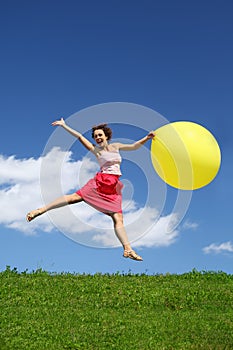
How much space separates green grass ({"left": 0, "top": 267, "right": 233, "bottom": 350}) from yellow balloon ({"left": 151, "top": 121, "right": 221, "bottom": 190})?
211 cm

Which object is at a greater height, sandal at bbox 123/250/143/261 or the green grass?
sandal at bbox 123/250/143/261

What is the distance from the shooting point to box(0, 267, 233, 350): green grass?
808 cm

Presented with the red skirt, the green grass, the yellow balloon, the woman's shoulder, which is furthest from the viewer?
the woman's shoulder

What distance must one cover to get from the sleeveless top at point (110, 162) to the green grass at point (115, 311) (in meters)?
2.19

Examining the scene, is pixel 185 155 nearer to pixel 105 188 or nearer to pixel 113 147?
pixel 113 147

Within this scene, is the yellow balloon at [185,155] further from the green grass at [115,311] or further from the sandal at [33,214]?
the sandal at [33,214]

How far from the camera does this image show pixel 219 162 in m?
11.1

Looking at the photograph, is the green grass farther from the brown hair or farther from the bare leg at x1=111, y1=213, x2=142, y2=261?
the brown hair

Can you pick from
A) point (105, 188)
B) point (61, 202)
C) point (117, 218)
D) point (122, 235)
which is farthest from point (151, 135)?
point (61, 202)

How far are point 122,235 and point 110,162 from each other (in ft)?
4.96

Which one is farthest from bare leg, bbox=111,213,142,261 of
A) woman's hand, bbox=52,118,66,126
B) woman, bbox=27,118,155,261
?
woman's hand, bbox=52,118,66,126

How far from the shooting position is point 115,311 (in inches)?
374

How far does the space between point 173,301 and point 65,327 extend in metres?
2.34

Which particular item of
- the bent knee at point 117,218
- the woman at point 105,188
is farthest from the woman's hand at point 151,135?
the bent knee at point 117,218
